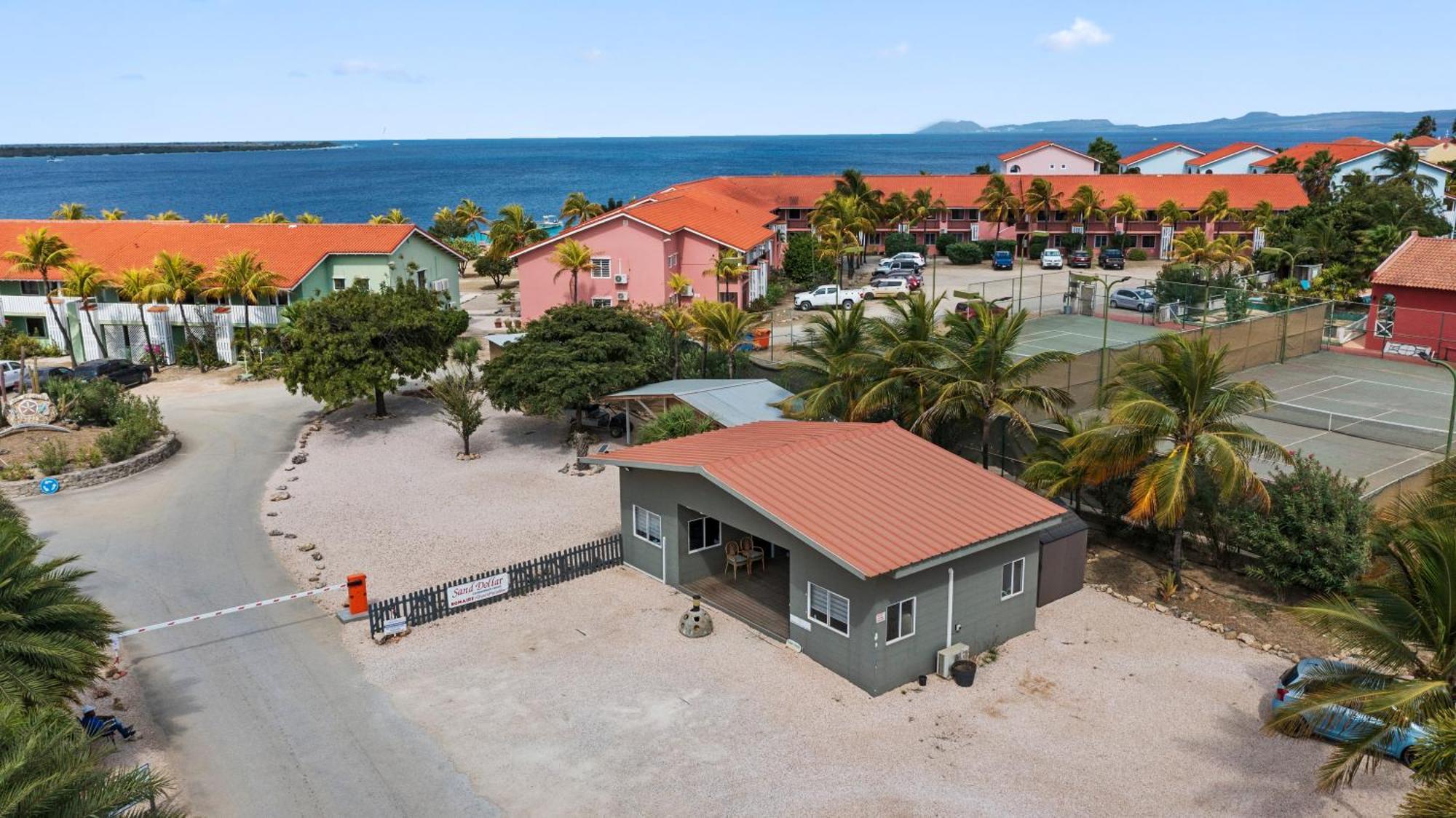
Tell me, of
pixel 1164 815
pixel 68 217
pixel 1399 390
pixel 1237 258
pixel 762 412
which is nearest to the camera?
pixel 1164 815

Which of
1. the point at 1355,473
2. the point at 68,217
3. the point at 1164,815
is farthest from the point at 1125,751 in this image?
the point at 68,217

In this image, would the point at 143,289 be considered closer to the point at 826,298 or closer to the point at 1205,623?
the point at 826,298

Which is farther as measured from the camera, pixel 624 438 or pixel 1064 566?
pixel 624 438

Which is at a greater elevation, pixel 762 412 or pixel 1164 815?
pixel 762 412

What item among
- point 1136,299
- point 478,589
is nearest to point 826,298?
point 1136,299

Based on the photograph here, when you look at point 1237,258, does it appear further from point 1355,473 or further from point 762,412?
point 762,412

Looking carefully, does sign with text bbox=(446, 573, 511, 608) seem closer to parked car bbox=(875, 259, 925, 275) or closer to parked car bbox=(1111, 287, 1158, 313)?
parked car bbox=(1111, 287, 1158, 313)

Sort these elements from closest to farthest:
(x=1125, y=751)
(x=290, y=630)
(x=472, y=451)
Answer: (x=1125, y=751)
(x=290, y=630)
(x=472, y=451)
